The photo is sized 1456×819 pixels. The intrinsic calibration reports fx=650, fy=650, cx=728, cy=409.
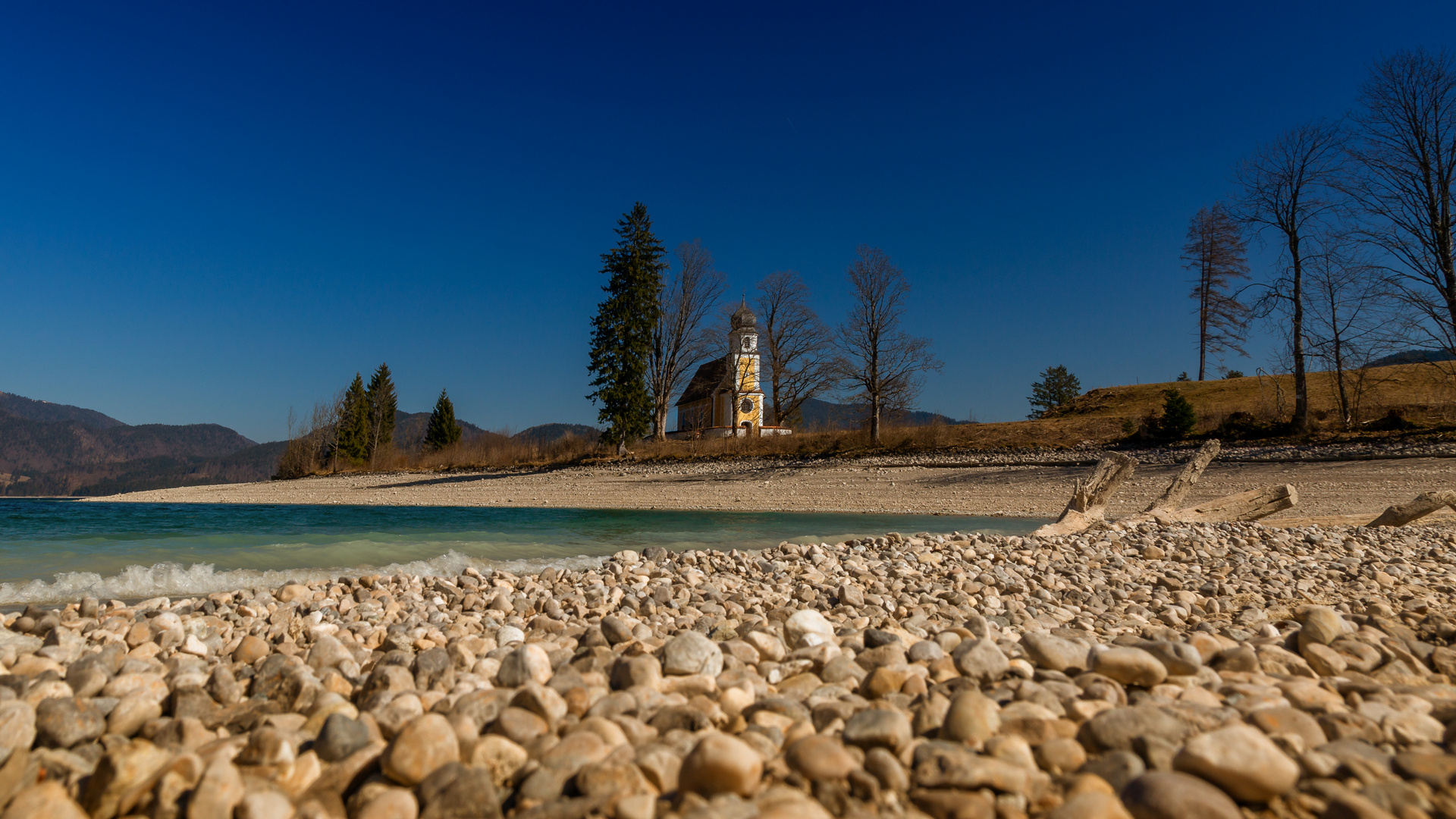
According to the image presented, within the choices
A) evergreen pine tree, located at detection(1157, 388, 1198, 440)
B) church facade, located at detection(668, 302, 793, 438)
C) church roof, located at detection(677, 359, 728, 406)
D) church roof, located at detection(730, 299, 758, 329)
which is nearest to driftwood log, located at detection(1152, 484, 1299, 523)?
evergreen pine tree, located at detection(1157, 388, 1198, 440)

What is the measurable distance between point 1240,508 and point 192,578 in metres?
11.0

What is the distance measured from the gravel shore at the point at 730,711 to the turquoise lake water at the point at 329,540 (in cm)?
232

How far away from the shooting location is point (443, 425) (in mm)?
49344

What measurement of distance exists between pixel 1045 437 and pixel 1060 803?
21.6 m

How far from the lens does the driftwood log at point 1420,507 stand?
23.0 feet

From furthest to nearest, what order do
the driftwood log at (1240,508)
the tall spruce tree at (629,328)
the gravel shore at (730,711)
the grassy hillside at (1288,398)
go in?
the tall spruce tree at (629,328) < the grassy hillside at (1288,398) < the driftwood log at (1240,508) < the gravel shore at (730,711)

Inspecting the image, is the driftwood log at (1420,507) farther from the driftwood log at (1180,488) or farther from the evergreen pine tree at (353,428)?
the evergreen pine tree at (353,428)

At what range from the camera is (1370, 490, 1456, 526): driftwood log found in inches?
276

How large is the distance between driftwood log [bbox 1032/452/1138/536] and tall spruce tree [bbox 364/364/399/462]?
38.8 meters

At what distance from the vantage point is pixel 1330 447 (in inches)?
574

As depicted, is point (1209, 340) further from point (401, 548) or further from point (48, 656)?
point (48, 656)

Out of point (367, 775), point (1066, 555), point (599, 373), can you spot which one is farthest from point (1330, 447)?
point (599, 373)

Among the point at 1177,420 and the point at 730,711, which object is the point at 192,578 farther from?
the point at 1177,420

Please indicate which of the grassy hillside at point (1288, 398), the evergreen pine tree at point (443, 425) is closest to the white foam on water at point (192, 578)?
the grassy hillside at point (1288, 398)
